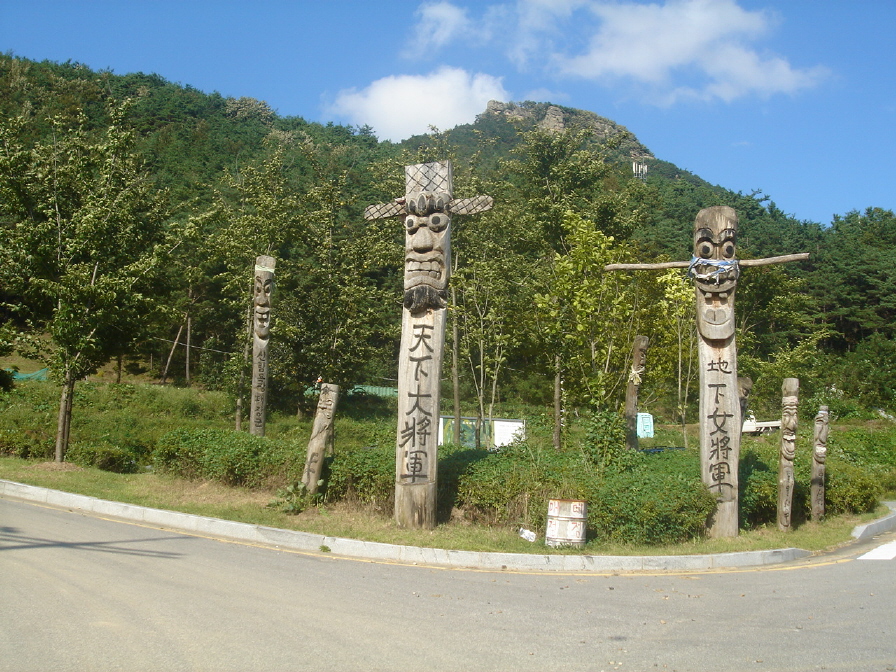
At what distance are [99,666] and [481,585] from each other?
12.8ft

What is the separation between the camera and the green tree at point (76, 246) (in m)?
14.2

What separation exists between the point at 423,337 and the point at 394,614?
15.1 feet

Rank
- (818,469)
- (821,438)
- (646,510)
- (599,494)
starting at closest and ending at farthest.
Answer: (646,510) < (599,494) < (821,438) < (818,469)

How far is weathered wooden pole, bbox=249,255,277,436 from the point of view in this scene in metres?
14.9

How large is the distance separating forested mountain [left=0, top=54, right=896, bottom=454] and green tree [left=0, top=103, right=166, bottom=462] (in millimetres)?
50

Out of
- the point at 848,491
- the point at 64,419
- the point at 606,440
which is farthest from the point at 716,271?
the point at 64,419

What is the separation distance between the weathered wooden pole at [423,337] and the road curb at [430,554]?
1.05 metres

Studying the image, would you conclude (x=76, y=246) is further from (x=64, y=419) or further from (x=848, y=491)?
(x=848, y=491)

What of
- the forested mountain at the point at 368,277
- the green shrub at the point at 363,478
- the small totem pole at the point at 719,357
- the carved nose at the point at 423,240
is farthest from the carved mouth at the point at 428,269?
the forested mountain at the point at 368,277

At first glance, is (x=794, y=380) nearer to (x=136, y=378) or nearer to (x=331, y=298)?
(x=331, y=298)

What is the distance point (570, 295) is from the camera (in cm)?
1578

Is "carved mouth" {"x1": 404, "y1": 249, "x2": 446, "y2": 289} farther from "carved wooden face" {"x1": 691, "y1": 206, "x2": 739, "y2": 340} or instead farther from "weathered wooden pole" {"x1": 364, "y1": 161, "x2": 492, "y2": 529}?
"carved wooden face" {"x1": 691, "y1": 206, "x2": 739, "y2": 340}

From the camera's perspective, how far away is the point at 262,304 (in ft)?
51.2

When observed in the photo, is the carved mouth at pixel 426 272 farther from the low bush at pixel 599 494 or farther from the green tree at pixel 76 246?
the green tree at pixel 76 246
